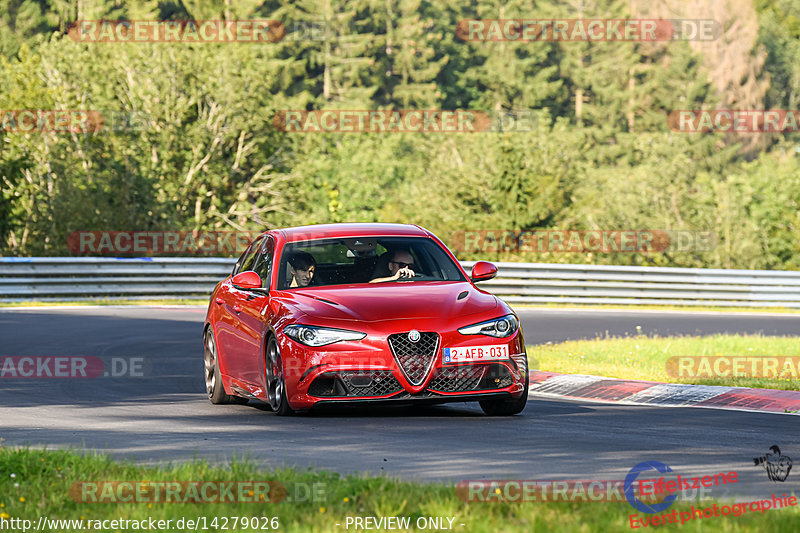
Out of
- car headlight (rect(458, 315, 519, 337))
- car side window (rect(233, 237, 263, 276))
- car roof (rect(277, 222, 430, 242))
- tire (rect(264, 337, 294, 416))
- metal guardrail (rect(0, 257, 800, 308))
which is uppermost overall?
car roof (rect(277, 222, 430, 242))

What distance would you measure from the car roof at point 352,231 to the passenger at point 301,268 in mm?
245

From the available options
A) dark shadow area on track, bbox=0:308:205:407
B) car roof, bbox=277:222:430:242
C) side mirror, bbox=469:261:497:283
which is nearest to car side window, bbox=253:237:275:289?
car roof, bbox=277:222:430:242

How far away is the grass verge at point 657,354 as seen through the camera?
13817 millimetres

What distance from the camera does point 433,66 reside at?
9150cm

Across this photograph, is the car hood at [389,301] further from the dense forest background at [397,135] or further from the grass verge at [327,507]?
the dense forest background at [397,135]

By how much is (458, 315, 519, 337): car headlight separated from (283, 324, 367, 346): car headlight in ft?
2.73

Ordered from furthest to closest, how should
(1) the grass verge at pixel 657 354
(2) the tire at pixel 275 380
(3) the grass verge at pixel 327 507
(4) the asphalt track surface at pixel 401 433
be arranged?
1. (1) the grass verge at pixel 657 354
2. (2) the tire at pixel 275 380
3. (4) the asphalt track surface at pixel 401 433
4. (3) the grass verge at pixel 327 507

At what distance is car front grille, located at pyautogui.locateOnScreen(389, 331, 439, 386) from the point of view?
33.0ft

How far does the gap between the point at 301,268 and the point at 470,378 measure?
6.50ft

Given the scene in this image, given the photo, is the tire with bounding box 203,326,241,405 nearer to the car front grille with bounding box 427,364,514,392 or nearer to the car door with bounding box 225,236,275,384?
the car door with bounding box 225,236,275,384

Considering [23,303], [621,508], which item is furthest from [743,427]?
[23,303]

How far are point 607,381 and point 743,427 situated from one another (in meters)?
3.68

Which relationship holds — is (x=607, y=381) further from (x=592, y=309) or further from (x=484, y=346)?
(x=592, y=309)

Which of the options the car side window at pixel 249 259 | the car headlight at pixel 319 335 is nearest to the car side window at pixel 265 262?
the car side window at pixel 249 259
